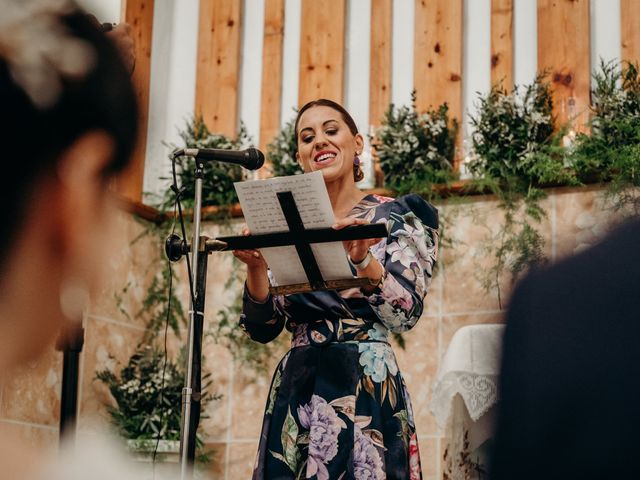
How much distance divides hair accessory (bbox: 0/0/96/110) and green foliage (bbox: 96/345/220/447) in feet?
13.1

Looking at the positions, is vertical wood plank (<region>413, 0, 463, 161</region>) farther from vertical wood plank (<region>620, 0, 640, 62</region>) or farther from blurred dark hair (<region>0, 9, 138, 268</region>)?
blurred dark hair (<region>0, 9, 138, 268</region>)

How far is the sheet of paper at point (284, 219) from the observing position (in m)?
2.33

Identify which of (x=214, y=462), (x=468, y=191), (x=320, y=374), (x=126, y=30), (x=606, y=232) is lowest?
(x=214, y=462)

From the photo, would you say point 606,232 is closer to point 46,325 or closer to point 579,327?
point 579,327

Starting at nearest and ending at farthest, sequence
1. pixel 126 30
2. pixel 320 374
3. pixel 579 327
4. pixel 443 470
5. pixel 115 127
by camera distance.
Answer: pixel 579 327
pixel 115 127
pixel 126 30
pixel 320 374
pixel 443 470

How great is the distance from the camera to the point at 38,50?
64 cm

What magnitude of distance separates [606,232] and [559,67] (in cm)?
427

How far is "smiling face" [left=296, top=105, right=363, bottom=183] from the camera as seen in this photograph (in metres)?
2.90

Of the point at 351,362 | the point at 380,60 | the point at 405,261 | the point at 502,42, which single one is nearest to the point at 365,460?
the point at 351,362

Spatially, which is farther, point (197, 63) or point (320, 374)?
point (197, 63)

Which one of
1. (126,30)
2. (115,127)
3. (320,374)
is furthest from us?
(320,374)

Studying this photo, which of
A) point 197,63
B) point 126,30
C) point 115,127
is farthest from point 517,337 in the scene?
point 197,63

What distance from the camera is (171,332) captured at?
506cm

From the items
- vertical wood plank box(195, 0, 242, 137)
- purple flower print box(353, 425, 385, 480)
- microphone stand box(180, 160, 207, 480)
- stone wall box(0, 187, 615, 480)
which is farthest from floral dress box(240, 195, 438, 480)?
vertical wood plank box(195, 0, 242, 137)
